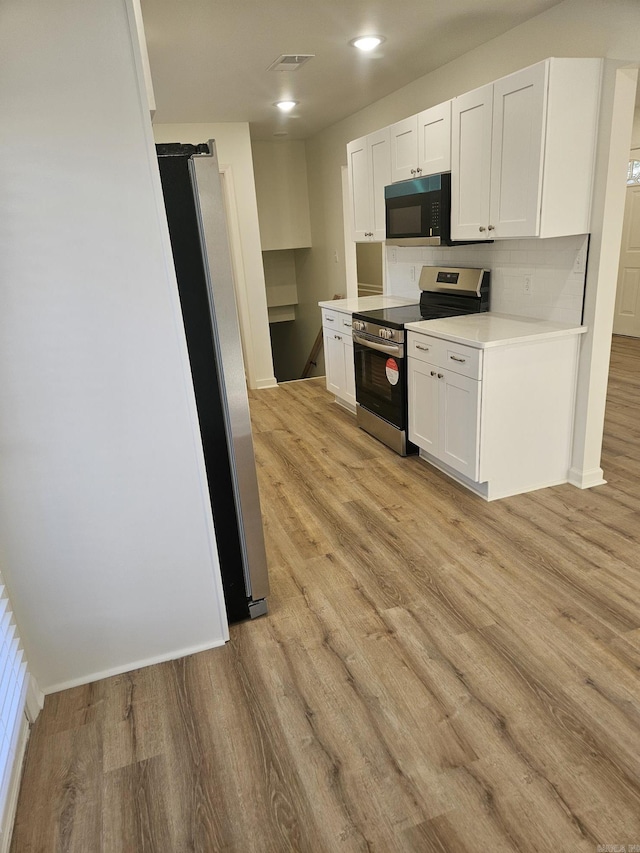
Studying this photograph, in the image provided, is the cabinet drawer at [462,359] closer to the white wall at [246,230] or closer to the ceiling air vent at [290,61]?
the ceiling air vent at [290,61]

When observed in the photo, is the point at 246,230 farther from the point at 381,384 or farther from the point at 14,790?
the point at 14,790

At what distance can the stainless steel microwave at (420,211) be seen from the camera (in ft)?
11.7

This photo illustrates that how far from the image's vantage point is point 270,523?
3160mm

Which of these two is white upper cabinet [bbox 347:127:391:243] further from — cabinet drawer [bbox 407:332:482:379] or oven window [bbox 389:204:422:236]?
cabinet drawer [bbox 407:332:482:379]

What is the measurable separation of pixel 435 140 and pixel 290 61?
1041mm

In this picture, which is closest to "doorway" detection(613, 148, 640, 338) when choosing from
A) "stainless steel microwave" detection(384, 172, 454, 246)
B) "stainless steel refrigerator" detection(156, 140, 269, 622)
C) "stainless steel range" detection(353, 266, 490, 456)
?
"stainless steel range" detection(353, 266, 490, 456)

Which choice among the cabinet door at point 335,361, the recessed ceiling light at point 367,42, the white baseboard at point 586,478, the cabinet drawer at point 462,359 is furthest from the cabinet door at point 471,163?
the cabinet door at point 335,361

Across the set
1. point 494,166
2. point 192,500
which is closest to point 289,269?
point 494,166

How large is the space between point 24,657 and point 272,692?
85 centimetres

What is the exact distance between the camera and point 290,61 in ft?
11.8

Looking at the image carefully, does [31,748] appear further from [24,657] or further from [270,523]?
[270,523]

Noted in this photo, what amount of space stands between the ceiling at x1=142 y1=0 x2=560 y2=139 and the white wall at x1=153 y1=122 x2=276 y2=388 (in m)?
0.50

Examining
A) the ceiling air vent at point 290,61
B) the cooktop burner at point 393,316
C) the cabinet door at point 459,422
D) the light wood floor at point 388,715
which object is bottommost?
the light wood floor at point 388,715

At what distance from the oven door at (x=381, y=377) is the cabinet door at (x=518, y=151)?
1.02 meters
